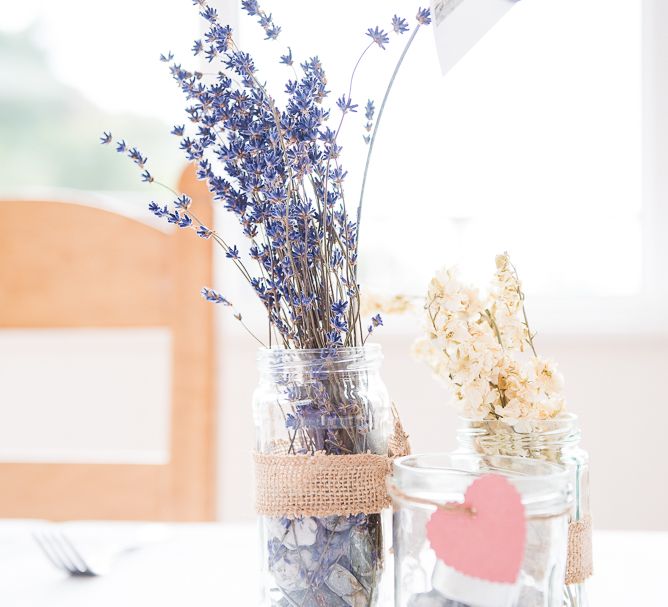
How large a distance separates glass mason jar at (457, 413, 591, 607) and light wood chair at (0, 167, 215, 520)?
61 cm

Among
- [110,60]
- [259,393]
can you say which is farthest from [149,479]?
[110,60]

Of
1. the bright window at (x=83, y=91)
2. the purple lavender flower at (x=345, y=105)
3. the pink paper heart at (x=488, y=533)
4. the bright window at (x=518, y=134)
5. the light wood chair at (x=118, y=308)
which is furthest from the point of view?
the bright window at (x=83, y=91)

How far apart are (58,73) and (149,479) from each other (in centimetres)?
172

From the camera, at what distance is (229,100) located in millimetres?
553

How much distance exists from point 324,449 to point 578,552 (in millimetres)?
193

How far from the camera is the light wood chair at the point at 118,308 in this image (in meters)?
1.12

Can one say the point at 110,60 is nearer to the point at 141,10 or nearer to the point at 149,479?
the point at 141,10

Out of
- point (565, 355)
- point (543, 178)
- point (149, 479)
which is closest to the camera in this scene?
point (149, 479)

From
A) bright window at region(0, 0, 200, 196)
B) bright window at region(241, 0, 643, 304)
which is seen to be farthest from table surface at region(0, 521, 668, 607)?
bright window at region(0, 0, 200, 196)

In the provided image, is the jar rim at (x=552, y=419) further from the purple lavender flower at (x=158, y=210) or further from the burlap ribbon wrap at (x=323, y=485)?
the purple lavender flower at (x=158, y=210)

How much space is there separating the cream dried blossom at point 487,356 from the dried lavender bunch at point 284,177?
52 mm

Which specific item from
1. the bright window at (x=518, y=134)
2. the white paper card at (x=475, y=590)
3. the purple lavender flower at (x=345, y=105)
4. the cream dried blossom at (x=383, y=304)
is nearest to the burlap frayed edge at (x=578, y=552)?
the white paper card at (x=475, y=590)

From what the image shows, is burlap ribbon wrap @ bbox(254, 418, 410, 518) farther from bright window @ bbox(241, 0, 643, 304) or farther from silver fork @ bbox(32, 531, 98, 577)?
bright window @ bbox(241, 0, 643, 304)

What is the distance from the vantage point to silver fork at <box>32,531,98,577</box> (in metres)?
0.76
